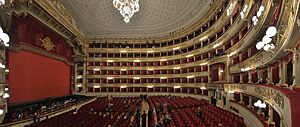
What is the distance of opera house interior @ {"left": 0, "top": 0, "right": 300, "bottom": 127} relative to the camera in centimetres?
1186

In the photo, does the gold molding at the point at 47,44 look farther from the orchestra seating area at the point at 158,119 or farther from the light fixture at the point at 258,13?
the light fixture at the point at 258,13

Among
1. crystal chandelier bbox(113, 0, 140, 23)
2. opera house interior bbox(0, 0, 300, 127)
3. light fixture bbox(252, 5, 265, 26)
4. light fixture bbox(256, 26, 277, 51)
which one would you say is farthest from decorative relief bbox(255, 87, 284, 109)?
crystal chandelier bbox(113, 0, 140, 23)

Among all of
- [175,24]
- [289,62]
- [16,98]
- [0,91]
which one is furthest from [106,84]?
[289,62]

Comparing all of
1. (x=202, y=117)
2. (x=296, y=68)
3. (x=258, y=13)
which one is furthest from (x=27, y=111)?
(x=296, y=68)

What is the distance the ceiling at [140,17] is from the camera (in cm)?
3116

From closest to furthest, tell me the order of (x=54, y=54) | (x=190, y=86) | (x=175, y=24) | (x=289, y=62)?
(x=289, y=62), (x=54, y=54), (x=190, y=86), (x=175, y=24)

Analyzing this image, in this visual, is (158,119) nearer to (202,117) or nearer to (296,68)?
(202,117)

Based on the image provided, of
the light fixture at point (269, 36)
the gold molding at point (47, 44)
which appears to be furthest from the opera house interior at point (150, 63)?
the gold molding at point (47, 44)

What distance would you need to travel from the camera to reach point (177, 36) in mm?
36250

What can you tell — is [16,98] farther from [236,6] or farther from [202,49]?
[202,49]

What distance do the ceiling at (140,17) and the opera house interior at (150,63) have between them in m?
0.14

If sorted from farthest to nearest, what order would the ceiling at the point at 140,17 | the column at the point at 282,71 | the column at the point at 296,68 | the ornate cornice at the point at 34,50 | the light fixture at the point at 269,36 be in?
the ceiling at the point at 140,17 < the ornate cornice at the point at 34,50 < the column at the point at 282,71 < the column at the point at 296,68 < the light fixture at the point at 269,36

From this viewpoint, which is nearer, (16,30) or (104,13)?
(16,30)

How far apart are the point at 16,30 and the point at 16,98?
4.31 metres
